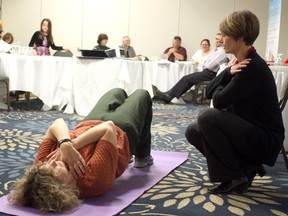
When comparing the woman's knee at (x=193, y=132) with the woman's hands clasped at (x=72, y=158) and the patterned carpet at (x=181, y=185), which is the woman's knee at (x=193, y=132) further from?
the woman's hands clasped at (x=72, y=158)

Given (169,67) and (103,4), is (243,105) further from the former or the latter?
(103,4)

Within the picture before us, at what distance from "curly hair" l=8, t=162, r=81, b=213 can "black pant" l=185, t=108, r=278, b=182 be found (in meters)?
0.71

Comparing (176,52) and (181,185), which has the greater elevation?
(176,52)

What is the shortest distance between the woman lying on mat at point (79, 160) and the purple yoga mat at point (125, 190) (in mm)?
39

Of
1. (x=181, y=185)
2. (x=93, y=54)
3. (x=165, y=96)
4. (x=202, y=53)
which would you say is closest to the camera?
(x=181, y=185)

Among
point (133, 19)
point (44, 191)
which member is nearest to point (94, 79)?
point (44, 191)

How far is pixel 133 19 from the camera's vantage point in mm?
8234

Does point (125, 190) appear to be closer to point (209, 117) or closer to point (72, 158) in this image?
point (72, 158)

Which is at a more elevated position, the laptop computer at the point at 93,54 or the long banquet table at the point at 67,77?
the laptop computer at the point at 93,54

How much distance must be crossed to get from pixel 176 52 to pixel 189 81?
1243mm

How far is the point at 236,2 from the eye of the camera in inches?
308

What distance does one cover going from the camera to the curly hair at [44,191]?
158cm

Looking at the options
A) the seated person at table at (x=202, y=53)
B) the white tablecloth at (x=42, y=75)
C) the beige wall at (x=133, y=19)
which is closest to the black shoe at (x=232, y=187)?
the white tablecloth at (x=42, y=75)

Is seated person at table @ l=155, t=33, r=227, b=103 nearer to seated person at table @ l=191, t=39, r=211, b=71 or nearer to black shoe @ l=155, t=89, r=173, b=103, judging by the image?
black shoe @ l=155, t=89, r=173, b=103
